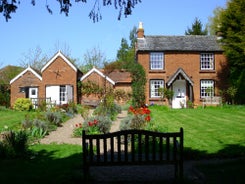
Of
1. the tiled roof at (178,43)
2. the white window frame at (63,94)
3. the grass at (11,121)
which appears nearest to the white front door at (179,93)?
the tiled roof at (178,43)

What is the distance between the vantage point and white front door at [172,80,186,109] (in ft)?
105

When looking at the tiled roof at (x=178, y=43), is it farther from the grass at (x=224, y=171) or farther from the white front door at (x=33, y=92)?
the grass at (x=224, y=171)

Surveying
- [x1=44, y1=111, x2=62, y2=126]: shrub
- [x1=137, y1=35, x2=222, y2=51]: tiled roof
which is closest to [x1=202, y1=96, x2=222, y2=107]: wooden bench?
[x1=137, y1=35, x2=222, y2=51]: tiled roof

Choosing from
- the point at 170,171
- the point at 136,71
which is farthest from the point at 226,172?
the point at 136,71

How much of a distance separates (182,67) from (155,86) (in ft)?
10.9

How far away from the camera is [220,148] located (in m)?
10.7

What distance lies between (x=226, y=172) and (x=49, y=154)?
5480mm

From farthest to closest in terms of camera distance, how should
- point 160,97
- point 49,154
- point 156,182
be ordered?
point 160,97 < point 49,154 < point 156,182

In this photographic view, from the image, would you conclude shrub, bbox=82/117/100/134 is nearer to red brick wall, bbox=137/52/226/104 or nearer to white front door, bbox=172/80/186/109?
red brick wall, bbox=137/52/226/104

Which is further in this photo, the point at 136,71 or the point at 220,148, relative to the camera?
the point at 136,71

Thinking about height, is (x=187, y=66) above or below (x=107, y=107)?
above

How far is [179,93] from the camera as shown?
106 feet

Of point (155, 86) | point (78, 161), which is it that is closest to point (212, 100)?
point (155, 86)

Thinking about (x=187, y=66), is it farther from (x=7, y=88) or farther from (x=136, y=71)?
(x=7, y=88)
